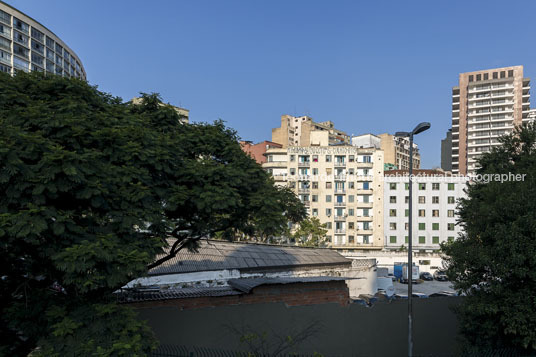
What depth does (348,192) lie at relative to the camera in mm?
70062

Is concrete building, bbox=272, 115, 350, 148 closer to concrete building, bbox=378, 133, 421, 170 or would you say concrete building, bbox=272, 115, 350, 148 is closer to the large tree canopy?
concrete building, bbox=378, 133, 421, 170

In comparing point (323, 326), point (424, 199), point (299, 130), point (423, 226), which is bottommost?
point (423, 226)

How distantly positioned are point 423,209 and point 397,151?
216 ft

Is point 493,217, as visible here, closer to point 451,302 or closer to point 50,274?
point 451,302

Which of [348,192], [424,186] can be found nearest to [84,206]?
[348,192]

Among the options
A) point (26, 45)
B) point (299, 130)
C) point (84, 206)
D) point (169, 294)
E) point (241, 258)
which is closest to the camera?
point (84, 206)

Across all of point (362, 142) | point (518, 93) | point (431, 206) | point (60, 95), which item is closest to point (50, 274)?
point (60, 95)

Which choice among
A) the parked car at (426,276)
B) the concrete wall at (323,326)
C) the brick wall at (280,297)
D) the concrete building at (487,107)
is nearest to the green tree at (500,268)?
the concrete wall at (323,326)

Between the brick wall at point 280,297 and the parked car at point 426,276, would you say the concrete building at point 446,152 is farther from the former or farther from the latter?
the brick wall at point 280,297

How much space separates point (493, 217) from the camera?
13211 mm

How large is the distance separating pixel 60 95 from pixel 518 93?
115372 mm

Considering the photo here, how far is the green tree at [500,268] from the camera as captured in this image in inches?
476

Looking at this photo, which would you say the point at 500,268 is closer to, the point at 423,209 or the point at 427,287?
the point at 427,287

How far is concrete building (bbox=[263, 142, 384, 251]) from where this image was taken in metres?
69.8
